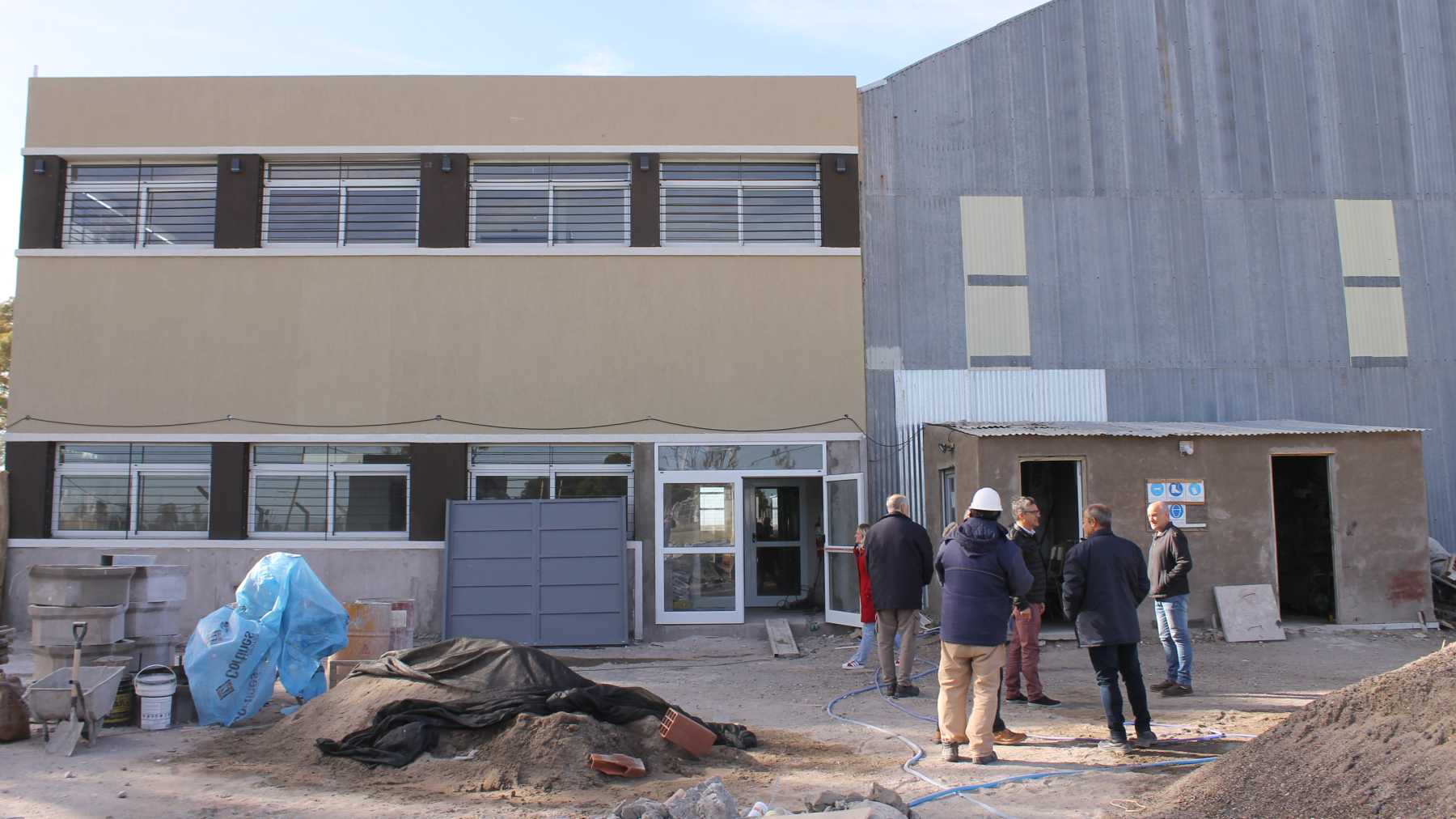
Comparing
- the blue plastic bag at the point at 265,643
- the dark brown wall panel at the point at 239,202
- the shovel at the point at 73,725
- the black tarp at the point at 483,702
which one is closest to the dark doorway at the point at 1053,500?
the black tarp at the point at 483,702

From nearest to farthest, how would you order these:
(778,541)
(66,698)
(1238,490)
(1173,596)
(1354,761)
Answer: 1. (1354,761)
2. (66,698)
3. (1173,596)
4. (1238,490)
5. (778,541)

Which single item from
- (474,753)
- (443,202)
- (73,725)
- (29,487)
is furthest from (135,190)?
(474,753)

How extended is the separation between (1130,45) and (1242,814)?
515 inches

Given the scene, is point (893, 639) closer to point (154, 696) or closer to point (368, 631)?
point (368, 631)

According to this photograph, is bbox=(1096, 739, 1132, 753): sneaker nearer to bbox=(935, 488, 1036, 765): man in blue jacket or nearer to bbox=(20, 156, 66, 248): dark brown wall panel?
bbox=(935, 488, 1036, 765): man in blue jacket

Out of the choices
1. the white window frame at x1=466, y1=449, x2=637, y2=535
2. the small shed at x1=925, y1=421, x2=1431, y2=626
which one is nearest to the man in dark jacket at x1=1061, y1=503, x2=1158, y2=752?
the small shed at x1=925, y1=421, x2=1431, y2=626

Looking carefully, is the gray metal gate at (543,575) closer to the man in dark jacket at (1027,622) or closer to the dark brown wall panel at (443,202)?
the dark brown wall panel at (443,202)

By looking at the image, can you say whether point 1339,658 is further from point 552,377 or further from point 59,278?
point 59,278

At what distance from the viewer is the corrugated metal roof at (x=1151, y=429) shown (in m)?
12.7

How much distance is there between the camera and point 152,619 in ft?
31.1

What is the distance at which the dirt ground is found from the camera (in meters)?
6.37

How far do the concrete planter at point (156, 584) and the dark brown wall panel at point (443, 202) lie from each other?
641 centimetres

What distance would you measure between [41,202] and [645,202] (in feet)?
27.6

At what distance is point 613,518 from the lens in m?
13.7
